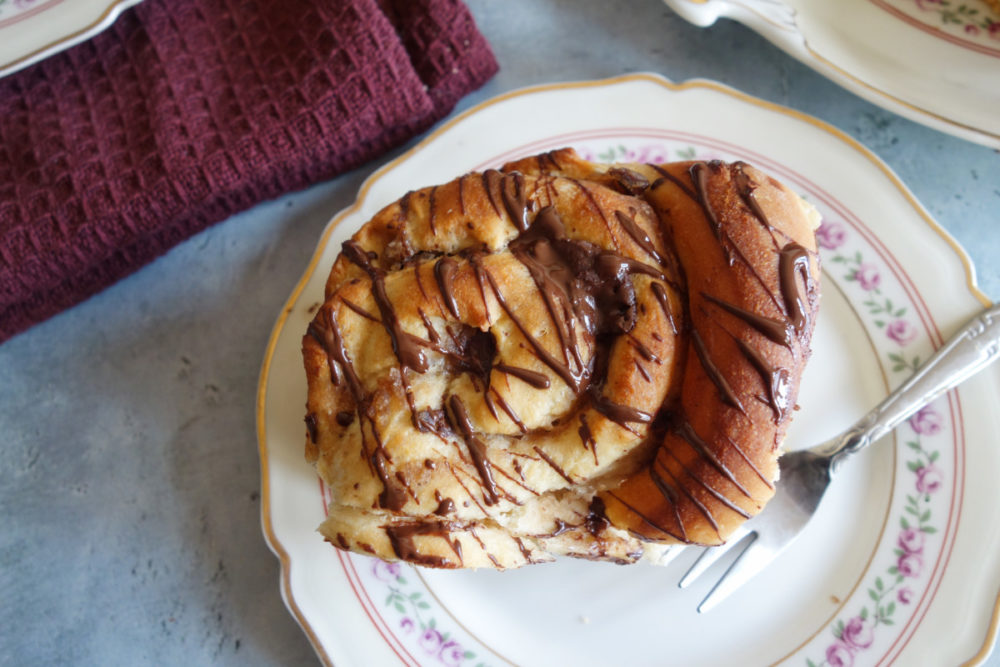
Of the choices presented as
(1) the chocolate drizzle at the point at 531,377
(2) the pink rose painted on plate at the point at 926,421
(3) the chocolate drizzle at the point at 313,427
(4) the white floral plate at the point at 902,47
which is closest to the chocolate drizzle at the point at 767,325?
(1) the chocolate drizzle at the point at 531,377

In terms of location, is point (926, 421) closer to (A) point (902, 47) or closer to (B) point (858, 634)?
(B) point (858, 634)

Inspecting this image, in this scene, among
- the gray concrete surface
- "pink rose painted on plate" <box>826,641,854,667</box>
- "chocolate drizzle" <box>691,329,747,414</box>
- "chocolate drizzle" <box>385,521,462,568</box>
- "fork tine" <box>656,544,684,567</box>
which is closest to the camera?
"chocolate drizzle" <box>691,329,747,414</box>

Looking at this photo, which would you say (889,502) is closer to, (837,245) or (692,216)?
(837,245)

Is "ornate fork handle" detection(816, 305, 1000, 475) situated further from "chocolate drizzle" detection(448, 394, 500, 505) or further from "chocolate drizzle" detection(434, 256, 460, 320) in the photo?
"chocolate drizzle" detection(434, 256, 460, 320)

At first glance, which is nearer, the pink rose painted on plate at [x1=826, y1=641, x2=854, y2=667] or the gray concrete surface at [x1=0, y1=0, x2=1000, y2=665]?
the pink rose painted on plate at [x1=826, y1=641, x2=854, y2=667]

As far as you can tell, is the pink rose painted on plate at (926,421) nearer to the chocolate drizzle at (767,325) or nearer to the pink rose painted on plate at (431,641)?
the chocolate drizzle at (767,325)

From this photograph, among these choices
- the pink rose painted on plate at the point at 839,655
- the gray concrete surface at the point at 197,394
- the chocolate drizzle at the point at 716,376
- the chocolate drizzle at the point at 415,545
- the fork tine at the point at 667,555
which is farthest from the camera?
Result: the gray concrete surface at the point at 197,394

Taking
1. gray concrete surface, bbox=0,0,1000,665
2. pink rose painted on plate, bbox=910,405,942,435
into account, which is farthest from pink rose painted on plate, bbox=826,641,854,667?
pink rose painted on plate, bbox=910,405,942,435

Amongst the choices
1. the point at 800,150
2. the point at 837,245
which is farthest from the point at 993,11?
the point at 837,245

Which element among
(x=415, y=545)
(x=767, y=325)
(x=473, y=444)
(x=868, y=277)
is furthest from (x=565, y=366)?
(x=868, y=277)
